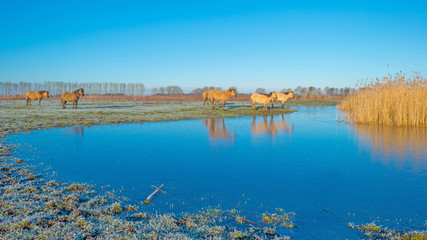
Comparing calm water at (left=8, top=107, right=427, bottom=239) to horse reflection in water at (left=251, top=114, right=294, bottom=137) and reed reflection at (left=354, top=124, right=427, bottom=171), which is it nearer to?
reed reflection at (left=354, top=124, right=427, bottom=171)

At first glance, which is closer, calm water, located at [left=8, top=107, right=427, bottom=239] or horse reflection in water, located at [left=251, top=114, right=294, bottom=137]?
calm water, located at [left=8, top=107, right=427, bottom=239]

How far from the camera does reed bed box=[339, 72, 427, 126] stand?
1255 cm

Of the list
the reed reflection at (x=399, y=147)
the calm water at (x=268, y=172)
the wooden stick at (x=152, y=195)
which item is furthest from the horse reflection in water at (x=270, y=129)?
the wooden stick at (x=152, y=195)

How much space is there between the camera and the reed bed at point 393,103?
41.2 ft

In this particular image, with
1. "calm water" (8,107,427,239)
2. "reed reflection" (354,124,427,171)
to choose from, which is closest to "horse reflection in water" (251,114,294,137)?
"calm water" (8,107,427,239)

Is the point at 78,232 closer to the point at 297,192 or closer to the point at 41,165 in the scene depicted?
the point at 297,192

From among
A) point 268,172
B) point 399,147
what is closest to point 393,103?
point 399,147

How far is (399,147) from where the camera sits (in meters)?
7.91

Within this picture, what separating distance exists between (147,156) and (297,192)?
13.3 ft

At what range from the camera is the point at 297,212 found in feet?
12.0

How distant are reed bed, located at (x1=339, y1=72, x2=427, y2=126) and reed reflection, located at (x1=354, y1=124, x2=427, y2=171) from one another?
1.55 meters

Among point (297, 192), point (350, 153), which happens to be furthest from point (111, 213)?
point (350, 153)

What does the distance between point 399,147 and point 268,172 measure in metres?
5.03

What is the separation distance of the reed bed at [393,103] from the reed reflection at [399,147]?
1546mm
